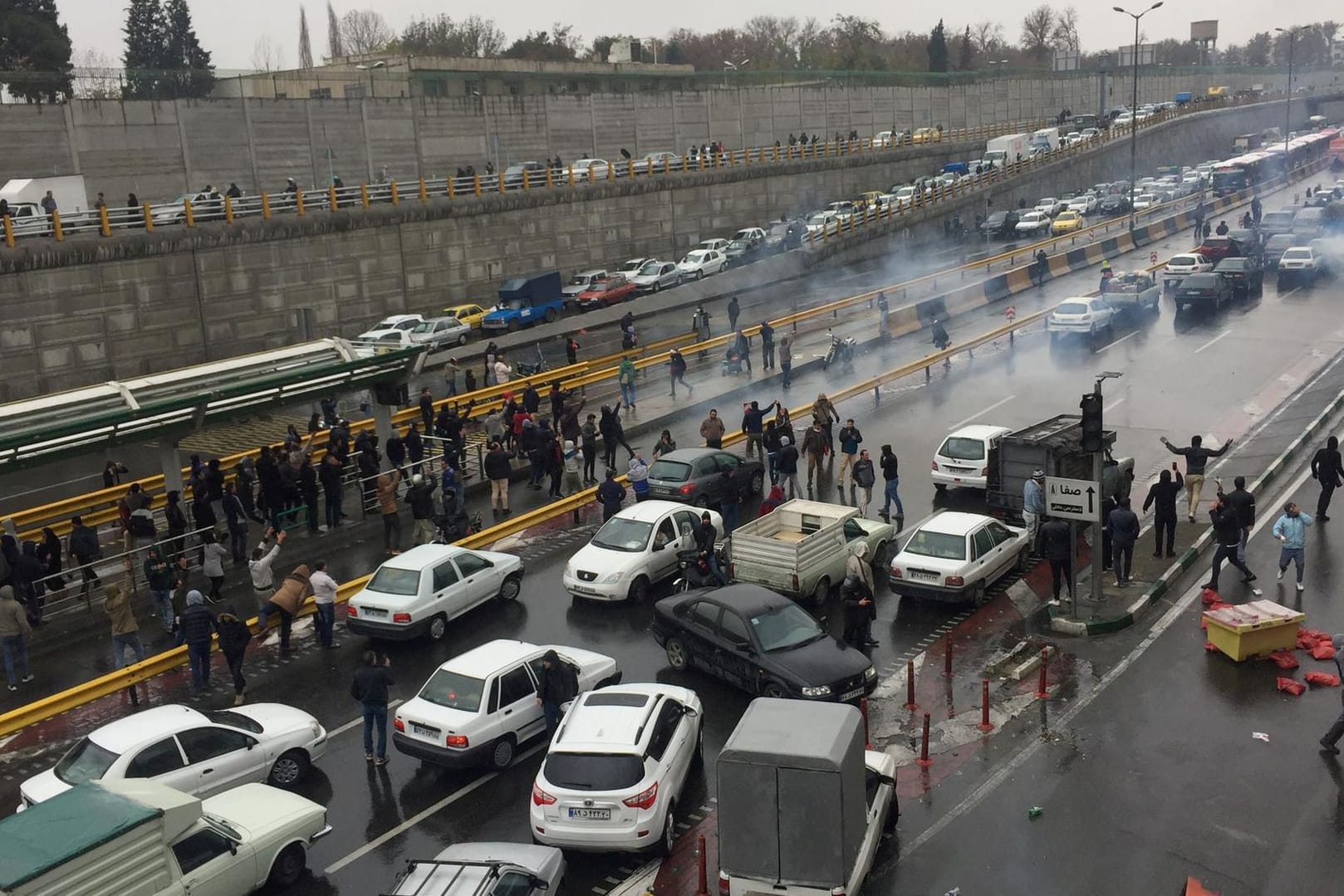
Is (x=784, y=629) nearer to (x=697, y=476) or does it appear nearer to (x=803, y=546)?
(x=803, y=546)

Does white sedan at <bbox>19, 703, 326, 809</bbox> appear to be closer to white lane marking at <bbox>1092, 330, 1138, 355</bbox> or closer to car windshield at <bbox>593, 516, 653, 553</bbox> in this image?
car windshield at <bbox>593, 516, 653, 553</bbox>

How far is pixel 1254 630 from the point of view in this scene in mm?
15914

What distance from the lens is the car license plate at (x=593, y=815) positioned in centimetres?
1186

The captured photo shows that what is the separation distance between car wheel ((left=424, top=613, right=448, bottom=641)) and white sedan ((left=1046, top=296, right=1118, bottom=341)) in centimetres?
2489

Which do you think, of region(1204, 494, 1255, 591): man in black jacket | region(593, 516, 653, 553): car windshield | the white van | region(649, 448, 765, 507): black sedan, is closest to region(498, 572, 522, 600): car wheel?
region(593, 516, 653, 553): car windshield

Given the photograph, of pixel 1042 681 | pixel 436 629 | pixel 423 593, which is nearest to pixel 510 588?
pixel 436 629

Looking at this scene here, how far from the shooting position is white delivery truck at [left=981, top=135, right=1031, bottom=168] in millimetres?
72438

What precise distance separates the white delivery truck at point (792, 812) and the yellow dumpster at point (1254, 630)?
7.37 meters

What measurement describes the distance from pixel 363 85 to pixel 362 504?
155 ft

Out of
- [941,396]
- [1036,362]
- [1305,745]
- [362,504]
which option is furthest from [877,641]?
[1036,362]

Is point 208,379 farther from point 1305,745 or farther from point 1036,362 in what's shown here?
point 1036,362

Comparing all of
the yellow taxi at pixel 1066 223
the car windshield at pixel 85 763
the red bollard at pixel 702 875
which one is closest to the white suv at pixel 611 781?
the red bollard at pixel 702 875

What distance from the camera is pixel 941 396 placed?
32.6 meters

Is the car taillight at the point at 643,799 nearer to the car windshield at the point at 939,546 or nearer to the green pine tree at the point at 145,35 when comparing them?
the car windshield at the point at 939,546
